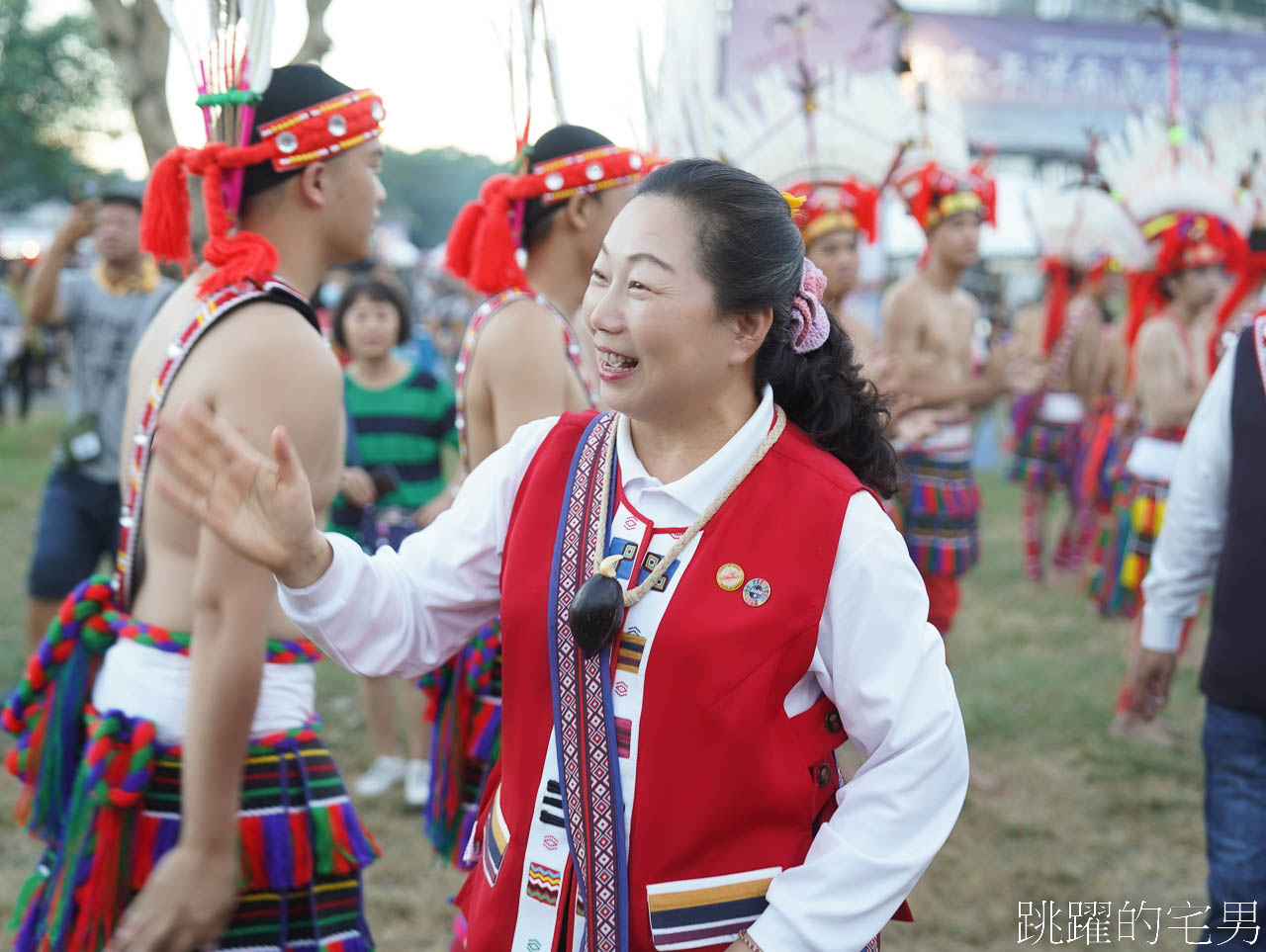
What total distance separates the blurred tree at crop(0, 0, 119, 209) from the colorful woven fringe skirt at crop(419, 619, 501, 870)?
19072mm

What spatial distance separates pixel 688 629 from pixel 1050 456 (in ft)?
24.2

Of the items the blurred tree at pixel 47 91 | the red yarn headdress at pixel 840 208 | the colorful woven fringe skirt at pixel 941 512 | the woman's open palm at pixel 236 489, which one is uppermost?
the blurred tree at pixel 47 91

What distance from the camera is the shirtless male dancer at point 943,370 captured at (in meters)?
4.92

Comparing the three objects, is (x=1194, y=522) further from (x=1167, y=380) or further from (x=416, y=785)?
(x=1167, y=380)

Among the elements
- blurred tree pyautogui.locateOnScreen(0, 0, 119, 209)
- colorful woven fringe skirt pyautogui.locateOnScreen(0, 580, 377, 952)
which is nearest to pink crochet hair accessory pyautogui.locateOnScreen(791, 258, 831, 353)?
colorful woven fringe skirt pyautogui.locateOnScreen(0, 580, 377, 952)

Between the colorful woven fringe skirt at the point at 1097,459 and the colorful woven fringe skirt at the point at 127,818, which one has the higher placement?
the colorful woven fringe skirt at the point at 127,818

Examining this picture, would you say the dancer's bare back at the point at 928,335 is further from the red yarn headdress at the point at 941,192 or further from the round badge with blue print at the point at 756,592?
the round badge with blue print at the point at 756,592

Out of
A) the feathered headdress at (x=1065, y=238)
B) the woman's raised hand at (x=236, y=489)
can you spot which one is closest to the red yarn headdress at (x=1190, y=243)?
the feathered headdress at (x=1065, y=238)

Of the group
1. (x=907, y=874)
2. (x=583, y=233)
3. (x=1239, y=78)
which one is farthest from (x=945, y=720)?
(x=1239, y=78)

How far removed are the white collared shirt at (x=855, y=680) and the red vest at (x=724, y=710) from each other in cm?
4

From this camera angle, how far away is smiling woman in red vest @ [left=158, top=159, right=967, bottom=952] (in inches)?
57.4

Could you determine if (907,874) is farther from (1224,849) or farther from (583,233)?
(583,233)

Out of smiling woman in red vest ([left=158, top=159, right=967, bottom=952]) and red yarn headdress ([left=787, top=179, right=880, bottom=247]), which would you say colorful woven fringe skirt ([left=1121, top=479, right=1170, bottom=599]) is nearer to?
red yarn headdress ([left=787, top=179, right=880, bottom=247])

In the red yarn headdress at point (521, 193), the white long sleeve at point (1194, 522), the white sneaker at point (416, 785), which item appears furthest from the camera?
the white sneaker at point (416, 785)
